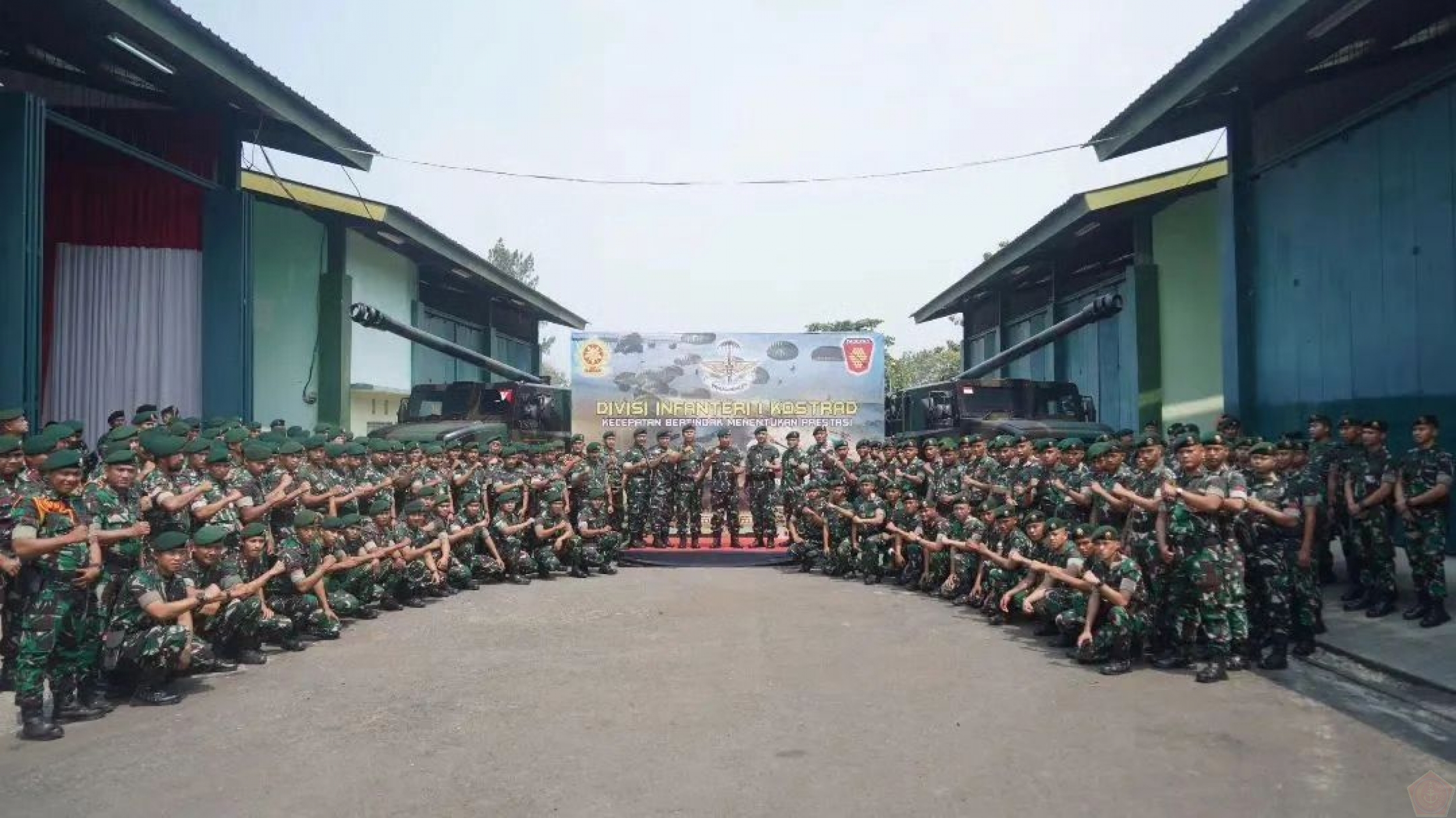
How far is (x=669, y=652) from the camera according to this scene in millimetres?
7250

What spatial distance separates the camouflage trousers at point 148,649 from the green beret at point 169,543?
480 millimetres

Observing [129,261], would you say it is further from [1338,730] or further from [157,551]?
[1338,730]

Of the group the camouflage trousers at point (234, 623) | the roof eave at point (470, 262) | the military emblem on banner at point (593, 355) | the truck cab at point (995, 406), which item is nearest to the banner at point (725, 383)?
the military emblem on banner at point (593, 355)

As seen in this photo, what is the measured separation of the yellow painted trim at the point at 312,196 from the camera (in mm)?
15914

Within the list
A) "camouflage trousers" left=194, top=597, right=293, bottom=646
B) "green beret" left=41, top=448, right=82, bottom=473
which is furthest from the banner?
"green beret" left=41, top=448, right=82, bottom=473

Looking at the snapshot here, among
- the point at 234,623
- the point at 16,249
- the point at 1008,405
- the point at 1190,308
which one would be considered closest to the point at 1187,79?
the point at 1008,405

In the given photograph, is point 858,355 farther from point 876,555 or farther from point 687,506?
point 876,555

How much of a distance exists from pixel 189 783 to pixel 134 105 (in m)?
11.8

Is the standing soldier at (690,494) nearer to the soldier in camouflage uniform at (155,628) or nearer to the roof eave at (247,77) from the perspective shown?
the roof eave at (247,77)

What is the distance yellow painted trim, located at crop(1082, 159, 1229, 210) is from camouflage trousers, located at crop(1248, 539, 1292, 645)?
33.5 feet

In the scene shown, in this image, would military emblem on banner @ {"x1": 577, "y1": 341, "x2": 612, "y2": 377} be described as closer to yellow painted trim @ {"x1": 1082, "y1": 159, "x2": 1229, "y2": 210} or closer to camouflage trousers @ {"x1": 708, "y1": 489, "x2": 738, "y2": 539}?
camouflage trousers @ {"x1": 708, "y1": 489, "x2": 738, "y2": 539}

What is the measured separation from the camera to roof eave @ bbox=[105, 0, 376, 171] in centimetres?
1077

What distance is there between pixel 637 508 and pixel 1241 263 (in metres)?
9.21

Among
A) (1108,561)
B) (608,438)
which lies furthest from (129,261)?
(1108,561)
